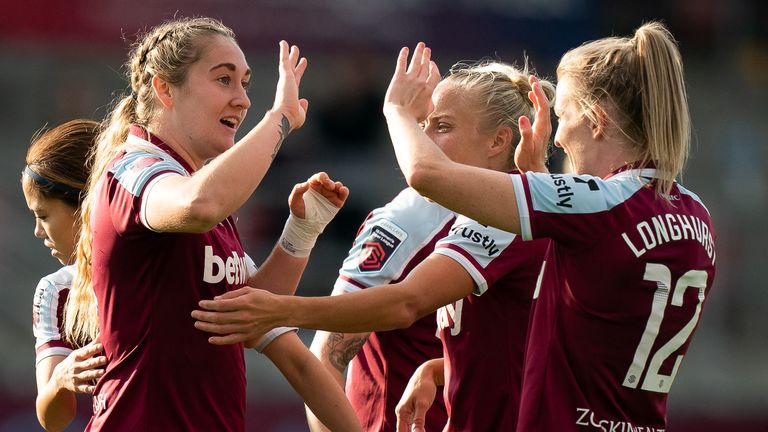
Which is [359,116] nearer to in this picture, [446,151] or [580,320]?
[446,151]

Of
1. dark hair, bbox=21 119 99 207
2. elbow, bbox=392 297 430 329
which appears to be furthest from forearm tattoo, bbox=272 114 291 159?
dark hair, bbox=21 119 99 207

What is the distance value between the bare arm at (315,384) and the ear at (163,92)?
933 mm

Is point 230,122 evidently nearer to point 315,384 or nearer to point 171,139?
point 171,139

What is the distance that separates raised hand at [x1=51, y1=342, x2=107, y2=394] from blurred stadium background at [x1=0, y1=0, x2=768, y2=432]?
620 cm

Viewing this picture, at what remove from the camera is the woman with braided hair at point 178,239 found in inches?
141

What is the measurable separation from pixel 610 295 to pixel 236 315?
118cm

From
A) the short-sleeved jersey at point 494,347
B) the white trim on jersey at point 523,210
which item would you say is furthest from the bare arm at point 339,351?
the white trim on jersey at point 523,210

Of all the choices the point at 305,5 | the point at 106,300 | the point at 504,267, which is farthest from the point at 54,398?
the point at 305,5

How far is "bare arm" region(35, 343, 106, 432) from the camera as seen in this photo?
395 centimetres

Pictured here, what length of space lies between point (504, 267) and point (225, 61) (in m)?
1.23

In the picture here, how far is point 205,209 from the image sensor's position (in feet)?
11.2

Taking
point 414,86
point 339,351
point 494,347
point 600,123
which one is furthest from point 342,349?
point 600,123

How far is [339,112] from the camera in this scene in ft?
39.2

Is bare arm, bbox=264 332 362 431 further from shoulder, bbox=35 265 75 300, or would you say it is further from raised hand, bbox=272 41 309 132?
→ shoulder, bbox=35 265 75 300
